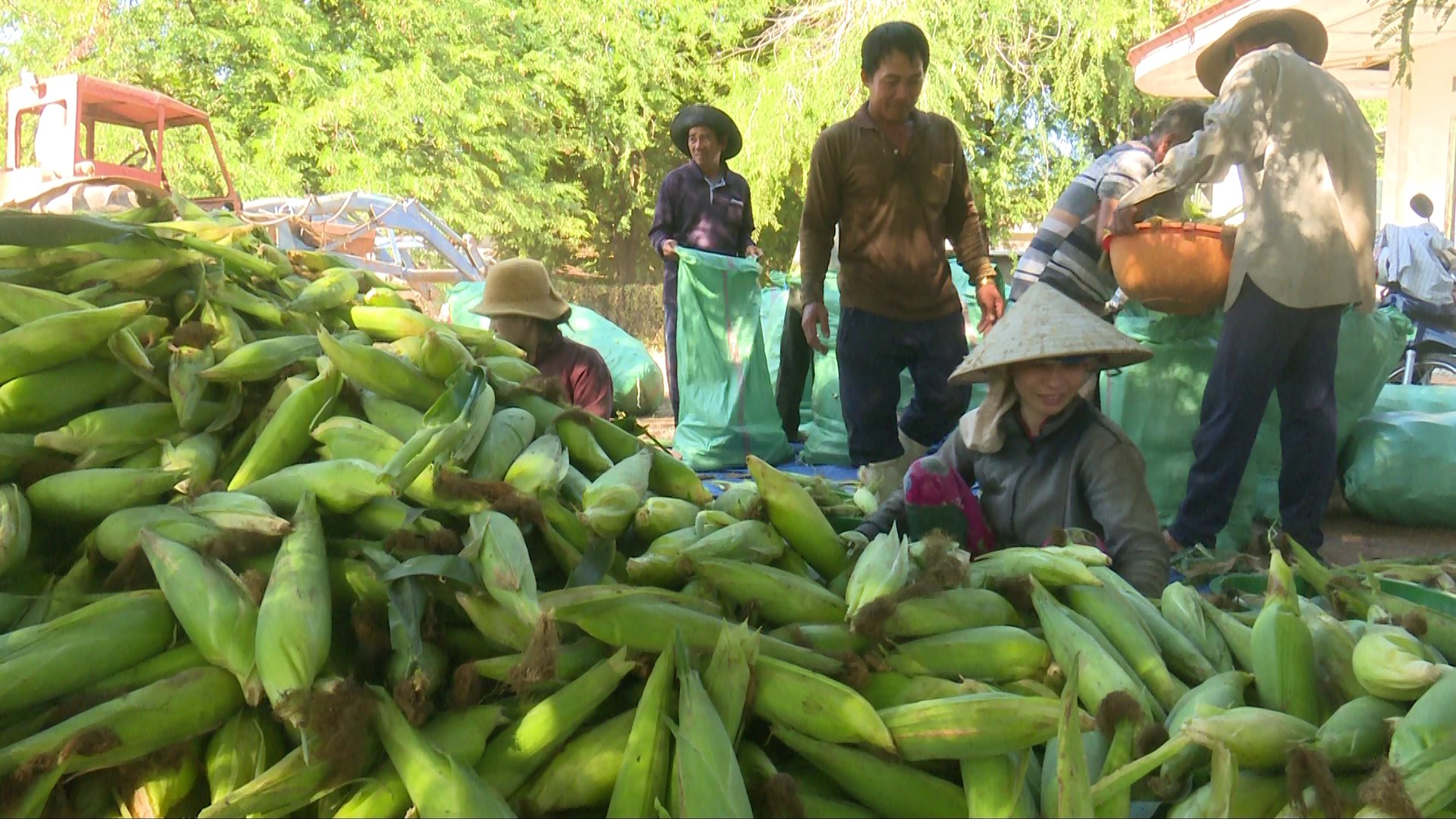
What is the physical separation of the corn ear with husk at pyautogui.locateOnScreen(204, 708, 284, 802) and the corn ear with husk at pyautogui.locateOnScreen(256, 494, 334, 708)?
0.14 feet

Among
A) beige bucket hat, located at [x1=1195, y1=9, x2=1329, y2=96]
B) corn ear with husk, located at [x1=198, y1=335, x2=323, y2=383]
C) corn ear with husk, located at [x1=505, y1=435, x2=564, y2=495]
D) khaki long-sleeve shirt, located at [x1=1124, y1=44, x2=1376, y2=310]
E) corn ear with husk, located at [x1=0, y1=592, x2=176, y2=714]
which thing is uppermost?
beige bucket hat, located at [x1=1195, y1=9, x2=1329, y2=96]

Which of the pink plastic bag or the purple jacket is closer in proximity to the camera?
the pink plastic bag

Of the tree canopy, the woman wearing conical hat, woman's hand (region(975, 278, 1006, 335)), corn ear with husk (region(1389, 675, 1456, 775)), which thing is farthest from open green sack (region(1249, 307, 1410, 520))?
the tree canopy

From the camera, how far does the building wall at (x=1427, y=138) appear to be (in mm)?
8367

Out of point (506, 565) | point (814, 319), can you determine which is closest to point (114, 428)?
point (506, 565)

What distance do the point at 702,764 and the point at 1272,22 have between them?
360 cm

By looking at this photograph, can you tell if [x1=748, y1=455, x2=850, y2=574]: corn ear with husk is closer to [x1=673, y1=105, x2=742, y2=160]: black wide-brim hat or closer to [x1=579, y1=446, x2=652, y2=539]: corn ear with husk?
[x1=579, y1=446, x2=652, y2=539]: corn ear with husk

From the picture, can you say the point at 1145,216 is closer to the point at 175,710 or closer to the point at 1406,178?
the point at 175,710

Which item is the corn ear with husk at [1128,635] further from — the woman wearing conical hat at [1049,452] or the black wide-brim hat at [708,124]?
the black wide-brim hat at [708,124]

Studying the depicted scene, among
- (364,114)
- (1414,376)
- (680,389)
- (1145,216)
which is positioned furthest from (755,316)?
(364,114)

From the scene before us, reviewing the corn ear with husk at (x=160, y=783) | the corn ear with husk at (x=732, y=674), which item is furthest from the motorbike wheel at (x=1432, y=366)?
the corn ear with husk at (x=160, y=783)

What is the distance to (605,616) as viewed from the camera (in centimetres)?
117

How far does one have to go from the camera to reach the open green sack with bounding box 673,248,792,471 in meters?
5.46

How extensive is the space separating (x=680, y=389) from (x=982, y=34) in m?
6.33
